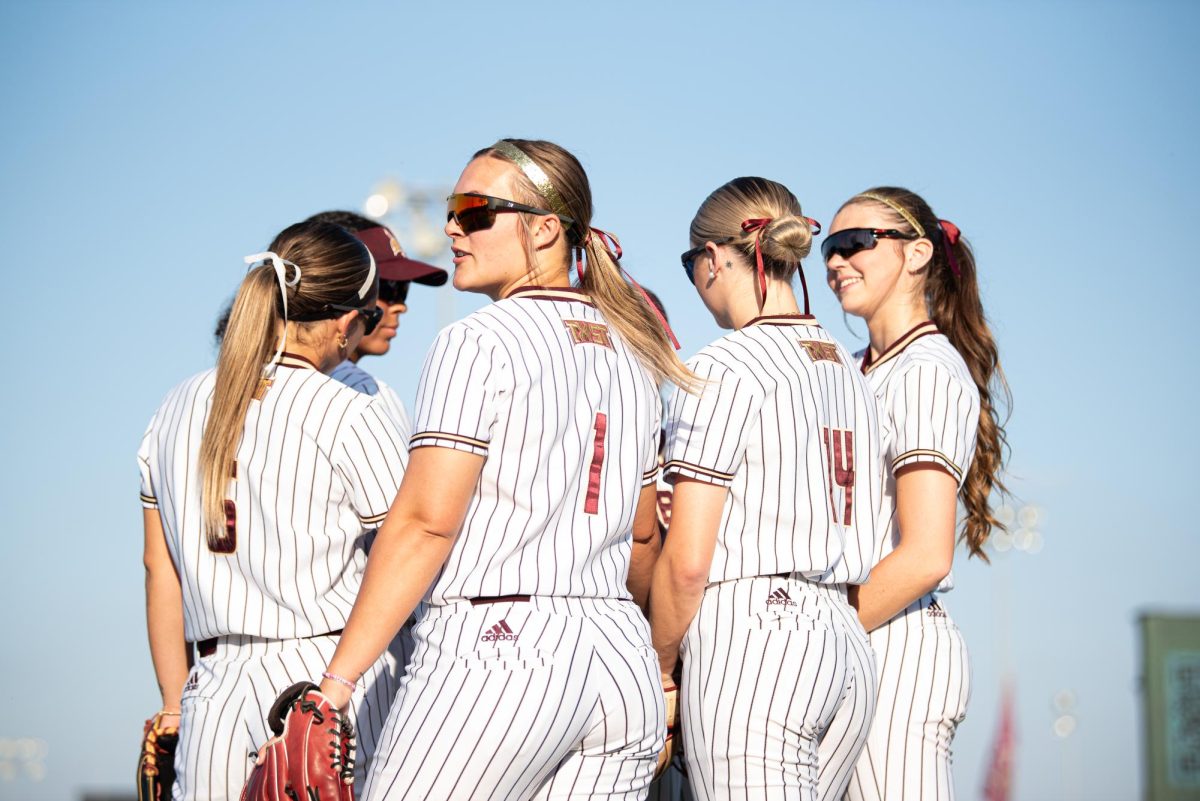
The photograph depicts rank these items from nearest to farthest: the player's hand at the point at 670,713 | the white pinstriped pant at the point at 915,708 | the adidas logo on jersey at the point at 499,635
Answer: the adidas logo on jersey at the point at 499,635
the player's hand at the point at 670,713
the white pinstriped pant at the point at 915,708

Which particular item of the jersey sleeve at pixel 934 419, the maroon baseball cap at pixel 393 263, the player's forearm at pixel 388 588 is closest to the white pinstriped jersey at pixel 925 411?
the jersey sleeve at pixel 934 419

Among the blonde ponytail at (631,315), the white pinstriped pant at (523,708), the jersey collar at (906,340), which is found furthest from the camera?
the jersey collar at (906,340)

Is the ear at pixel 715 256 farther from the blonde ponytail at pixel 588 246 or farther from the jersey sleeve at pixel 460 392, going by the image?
the jersey sleeve at pixel 460 392

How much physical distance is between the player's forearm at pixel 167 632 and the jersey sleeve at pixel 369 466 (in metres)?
0.74

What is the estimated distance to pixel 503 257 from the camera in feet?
12.3

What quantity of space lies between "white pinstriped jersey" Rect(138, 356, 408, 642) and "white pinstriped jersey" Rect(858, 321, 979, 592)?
1683 millimetres

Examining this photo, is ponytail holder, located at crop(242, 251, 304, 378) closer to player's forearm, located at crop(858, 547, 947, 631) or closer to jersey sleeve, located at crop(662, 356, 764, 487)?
jersey sleeve, located at crop(662, 356, 764, 487)

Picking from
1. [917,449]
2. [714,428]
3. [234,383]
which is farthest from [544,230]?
[917,449]

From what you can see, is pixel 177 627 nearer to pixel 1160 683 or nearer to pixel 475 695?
pixel 475 695

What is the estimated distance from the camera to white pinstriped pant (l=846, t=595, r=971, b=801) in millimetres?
4449

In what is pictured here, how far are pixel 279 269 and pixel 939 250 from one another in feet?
8.23

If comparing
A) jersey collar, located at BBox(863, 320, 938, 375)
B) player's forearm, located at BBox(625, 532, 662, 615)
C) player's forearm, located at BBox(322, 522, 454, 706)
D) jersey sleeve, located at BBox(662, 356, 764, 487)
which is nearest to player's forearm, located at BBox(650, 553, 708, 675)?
player's forearm, located at BBox(625, 532, 662, 615)

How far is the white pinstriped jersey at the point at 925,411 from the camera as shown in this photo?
14.9ft

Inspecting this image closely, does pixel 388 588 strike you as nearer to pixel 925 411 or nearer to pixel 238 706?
pixel 238 706
